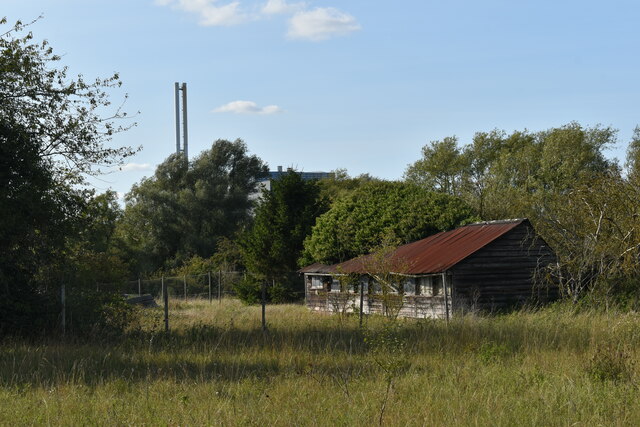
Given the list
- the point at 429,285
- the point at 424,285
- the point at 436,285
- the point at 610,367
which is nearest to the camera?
the point at 610,367

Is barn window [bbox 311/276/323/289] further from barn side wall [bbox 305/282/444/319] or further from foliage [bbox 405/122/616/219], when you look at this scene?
foliage [bbox 405/122/616/219]

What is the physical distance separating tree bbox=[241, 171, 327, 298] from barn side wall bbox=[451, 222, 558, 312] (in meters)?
20.5

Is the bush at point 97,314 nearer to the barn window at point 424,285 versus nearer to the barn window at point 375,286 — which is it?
the barn window at point 424,285

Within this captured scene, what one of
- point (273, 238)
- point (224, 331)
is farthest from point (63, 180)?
point (273, 238)

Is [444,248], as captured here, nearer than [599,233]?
No

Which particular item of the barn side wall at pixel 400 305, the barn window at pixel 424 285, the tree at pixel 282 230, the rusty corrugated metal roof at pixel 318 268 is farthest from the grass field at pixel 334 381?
the tree at pixel 282 230

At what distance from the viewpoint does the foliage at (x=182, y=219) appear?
215 feet

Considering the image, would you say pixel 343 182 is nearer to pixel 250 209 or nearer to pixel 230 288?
pixel 250 209

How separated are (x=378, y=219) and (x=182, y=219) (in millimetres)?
29136

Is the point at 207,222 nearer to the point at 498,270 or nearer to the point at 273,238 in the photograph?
the point at 273,238

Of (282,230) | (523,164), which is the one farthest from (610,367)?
(523,164)

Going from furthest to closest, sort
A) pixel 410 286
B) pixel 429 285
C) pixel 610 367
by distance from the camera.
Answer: pixel 410 286 < pixel 429 285 < pixel 610 367

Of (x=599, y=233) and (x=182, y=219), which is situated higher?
(x=182, y=219)

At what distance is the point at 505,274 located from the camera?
30188mm
